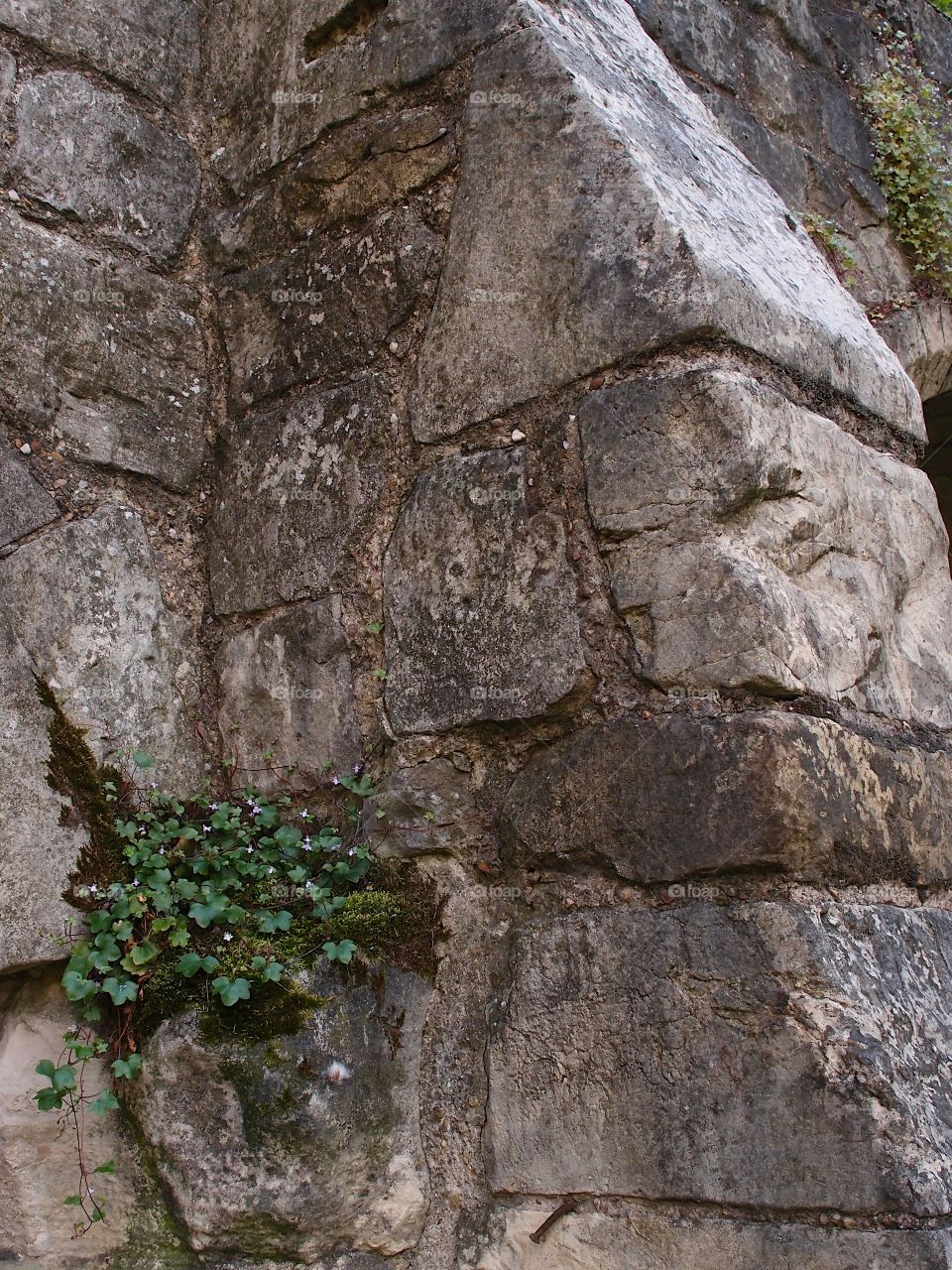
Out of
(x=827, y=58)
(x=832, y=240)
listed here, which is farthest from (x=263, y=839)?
(x=827, y=58)

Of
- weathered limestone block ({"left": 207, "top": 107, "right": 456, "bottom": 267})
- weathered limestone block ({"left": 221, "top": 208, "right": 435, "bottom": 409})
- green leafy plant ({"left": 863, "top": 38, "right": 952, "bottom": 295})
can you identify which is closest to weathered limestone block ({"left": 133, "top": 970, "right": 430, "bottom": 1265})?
weathered limestone block ({"left": 221, "top": 208, "right": 435, "bottom": 409})

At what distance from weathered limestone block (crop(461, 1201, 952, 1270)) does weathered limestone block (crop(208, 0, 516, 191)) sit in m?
1.87

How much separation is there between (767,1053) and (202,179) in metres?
1.97

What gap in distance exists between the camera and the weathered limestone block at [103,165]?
2.18m

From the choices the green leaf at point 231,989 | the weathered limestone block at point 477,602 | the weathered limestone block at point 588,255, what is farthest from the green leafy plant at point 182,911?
the weathered limestone block at point 588,255

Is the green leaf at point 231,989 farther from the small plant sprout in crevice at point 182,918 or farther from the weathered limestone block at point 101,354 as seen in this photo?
the weathered limestone block at point 101,354

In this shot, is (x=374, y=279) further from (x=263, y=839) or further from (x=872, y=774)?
(x=872, y=774)

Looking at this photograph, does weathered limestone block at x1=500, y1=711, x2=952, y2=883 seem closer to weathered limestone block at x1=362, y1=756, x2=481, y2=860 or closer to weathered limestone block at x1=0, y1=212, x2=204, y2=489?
weathered limestone block at x1=362, y1=756, x2=481, y2=860

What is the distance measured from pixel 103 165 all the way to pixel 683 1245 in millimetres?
2080

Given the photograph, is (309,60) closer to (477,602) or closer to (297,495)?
(297,495)

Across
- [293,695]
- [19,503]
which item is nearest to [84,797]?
[293,695]

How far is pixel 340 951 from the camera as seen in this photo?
1769 millimetres

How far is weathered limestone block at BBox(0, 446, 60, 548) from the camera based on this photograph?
1.98 metres

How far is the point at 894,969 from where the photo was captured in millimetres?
1590
